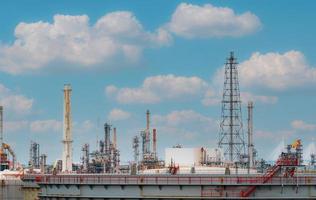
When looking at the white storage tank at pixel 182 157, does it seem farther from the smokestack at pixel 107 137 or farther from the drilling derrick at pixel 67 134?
the smokestack at pixel 107 137

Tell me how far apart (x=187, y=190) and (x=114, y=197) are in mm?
6676

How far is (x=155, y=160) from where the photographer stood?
132125mm

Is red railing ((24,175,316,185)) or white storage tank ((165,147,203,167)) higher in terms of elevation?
white storage tank ((165,147,203,167))

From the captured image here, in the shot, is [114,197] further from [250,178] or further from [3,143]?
[3,143]

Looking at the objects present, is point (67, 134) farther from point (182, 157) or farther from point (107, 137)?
→ point (182, 157)

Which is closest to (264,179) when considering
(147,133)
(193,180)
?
(193,180)

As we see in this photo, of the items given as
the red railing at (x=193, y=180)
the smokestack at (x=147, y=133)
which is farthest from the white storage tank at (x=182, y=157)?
the smokestack at (x=147, y=133)

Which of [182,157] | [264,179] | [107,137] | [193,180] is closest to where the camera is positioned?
[264,179]

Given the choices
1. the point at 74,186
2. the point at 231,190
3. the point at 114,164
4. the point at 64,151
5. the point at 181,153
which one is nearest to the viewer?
the point at 231,190

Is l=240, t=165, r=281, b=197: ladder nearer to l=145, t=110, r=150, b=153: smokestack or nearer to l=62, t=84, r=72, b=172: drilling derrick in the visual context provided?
l=62, t=84, r=72, b=172: drilling derrick

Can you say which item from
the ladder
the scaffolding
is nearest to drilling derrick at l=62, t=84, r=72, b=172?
the scaffolding

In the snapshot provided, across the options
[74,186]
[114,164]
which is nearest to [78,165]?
[114,164]

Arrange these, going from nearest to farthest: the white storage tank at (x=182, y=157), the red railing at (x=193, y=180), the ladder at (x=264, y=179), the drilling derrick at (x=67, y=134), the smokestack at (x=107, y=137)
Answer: the ladder at (x=264, y=179) → the red railing at (x=193, y=180) → the white storage tank at (x=182, y=157) → the drilling derrick at (x=67, y=134) → the smokestack at (x=107, y=137)

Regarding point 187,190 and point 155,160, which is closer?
point 187,190
